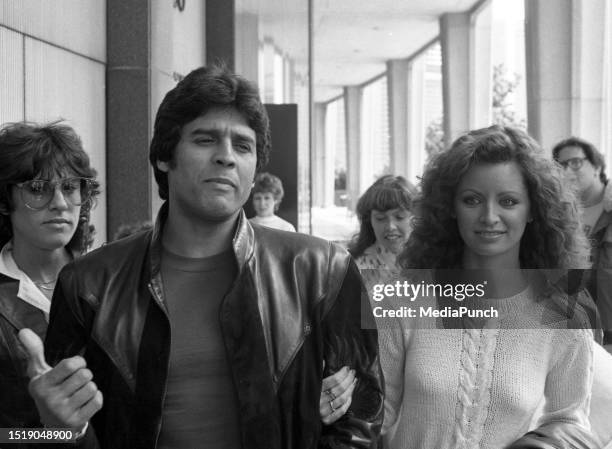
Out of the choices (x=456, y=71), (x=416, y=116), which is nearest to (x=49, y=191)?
(x=456, y=71)

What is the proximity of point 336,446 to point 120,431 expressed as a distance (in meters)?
0.48

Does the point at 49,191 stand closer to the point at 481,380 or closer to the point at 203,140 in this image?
the point at 203,140

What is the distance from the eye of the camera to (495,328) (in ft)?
6.70

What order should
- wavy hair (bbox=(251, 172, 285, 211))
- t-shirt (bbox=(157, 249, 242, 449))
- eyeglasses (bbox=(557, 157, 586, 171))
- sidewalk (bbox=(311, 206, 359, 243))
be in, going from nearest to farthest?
t-shirt (bbox=(157, 249, 242, 449)) → eyeglasses (bbox=(557, 157, 586, 171)) → wavy hair (bbox=(251, 172, 285, 211)) → sidewalk (bbox=(311, 206, 359, 243))

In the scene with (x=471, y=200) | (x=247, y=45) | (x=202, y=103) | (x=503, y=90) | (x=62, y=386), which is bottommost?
(x=62, y=386)

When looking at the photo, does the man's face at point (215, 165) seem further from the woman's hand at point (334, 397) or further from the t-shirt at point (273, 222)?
the t-shirt at point (273, 222)

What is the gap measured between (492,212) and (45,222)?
1334 mm

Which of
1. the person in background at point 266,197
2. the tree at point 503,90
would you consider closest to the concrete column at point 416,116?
the tree at point 503,90

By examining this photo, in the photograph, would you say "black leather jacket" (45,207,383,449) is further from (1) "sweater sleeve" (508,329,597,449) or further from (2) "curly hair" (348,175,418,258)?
(2) "curly hair" (348,175,418,258)

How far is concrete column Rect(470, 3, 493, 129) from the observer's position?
2231 cm

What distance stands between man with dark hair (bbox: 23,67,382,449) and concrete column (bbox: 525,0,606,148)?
10917 mm

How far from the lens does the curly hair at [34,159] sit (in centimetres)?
244

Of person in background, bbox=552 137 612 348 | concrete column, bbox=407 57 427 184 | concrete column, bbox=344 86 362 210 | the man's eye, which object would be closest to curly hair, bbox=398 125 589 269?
the man's eye

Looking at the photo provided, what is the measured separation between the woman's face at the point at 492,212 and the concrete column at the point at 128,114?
13.8 feet
